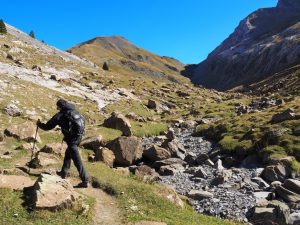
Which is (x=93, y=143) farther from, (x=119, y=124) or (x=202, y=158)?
(x=202, y=158)

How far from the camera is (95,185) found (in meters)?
21.0

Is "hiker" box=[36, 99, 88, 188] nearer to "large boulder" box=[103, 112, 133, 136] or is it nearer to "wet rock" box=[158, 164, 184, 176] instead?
"wet rock" box=[158, 164, 184, 176]

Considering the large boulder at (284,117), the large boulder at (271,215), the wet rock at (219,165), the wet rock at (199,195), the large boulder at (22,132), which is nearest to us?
the large boulder at (271,215)

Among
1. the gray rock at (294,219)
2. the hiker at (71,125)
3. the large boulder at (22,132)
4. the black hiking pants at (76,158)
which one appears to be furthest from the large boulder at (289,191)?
the large boulder at (22,132)

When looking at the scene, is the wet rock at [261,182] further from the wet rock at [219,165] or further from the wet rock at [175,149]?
the wet rock at [175,149]

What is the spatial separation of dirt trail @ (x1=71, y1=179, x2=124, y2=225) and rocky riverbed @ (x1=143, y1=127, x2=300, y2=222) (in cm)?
717

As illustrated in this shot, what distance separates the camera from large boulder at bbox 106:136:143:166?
110 ft

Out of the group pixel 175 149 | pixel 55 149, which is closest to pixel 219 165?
pixel 175 149

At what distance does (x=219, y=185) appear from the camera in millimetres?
29688

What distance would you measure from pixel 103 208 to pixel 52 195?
8.70 feet

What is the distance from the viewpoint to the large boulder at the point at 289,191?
84.2ft

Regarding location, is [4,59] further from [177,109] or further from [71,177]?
[71,177]

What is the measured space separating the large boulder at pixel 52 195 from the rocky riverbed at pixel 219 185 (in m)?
10.2

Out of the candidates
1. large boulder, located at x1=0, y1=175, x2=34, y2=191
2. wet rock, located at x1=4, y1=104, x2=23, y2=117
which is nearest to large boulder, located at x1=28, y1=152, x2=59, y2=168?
large boulder, located at x1=0, y1=175, x2=34, y2=191
